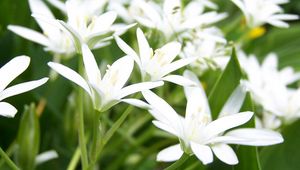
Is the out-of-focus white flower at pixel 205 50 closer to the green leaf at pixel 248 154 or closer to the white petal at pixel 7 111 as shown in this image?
the green leaf at pixel 248 154

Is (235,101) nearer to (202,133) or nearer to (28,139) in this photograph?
(202,133)

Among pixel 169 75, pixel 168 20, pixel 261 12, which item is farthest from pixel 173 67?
pixel 261 12

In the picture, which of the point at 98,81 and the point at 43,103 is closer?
the point at 98,81

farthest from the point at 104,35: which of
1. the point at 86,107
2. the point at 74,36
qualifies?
the point at 86,107

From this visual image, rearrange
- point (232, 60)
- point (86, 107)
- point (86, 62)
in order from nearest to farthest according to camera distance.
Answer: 1. point (86, 62)
2. point (232, 60)
3. point (86, 107)

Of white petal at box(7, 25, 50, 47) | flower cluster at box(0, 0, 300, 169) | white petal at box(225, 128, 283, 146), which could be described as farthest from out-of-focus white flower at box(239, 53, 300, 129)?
white petal at box(7, 25, 50, 47)

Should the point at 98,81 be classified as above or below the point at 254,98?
above

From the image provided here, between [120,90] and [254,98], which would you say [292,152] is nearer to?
[254,98]

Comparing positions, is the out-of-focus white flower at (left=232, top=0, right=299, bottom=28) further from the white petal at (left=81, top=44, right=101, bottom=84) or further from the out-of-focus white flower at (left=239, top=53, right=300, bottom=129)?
the white petal at (left=81, top=44, right=101, bottom=84)
